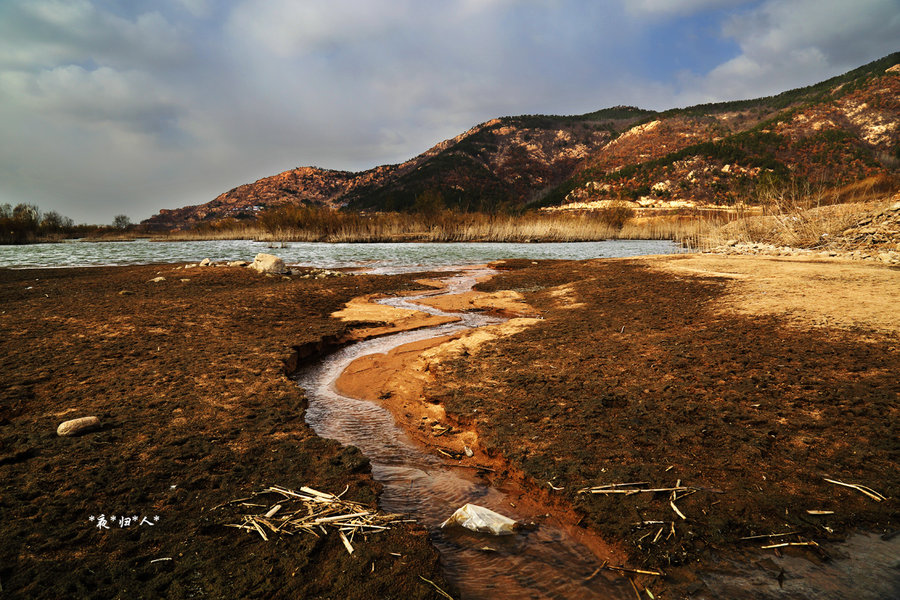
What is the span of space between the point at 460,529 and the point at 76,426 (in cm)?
272

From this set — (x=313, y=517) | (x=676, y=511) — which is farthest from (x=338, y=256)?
(x=676, y=511)

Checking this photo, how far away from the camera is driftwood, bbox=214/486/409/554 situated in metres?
1.88

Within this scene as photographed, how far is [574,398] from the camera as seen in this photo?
3422mm

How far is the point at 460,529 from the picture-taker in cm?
209

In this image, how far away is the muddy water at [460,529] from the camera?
1.74 metres

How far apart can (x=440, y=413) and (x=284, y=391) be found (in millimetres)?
1479

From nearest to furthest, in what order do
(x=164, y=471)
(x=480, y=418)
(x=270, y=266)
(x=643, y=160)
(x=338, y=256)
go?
(x=164, y=471) → (x=480, y=418) → (x=270, y=266) → (x=338, y=256) → (x=643, y=160)

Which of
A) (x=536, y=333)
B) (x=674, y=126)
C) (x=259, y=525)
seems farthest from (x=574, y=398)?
(x=674, y=126)

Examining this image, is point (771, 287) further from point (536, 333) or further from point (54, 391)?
point (54, 391)

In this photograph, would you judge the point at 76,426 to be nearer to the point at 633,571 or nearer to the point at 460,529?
the point at 460,529

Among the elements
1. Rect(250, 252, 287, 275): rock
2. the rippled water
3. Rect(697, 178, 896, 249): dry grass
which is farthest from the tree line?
Rect(697, 178, 896, 249): dry grass

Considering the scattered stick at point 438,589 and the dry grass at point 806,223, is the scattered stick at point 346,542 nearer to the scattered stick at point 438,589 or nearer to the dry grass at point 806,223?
the scattered stick at point 438,589

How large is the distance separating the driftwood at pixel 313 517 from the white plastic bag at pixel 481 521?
0.90 feet

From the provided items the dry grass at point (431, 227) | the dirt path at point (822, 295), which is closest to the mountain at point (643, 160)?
the dry grass at point (431, 227)
